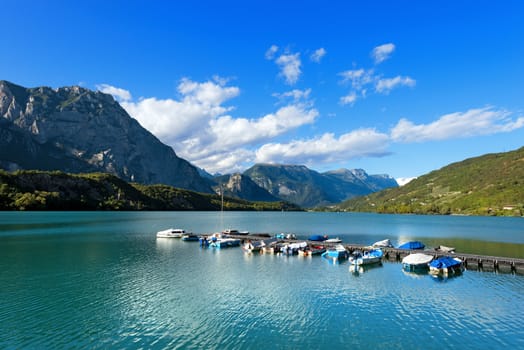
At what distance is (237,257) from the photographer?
7225cm

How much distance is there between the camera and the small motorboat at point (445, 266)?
2233 inches

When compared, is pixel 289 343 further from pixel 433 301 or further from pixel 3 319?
pixel 3 319

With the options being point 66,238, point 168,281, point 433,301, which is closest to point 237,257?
point 168,281

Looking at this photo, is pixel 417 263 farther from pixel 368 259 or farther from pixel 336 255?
pixel 336 255

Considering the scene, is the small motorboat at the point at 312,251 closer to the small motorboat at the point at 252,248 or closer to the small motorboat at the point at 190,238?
the small motorboat at the point at 252,248

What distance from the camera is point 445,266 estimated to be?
187ft

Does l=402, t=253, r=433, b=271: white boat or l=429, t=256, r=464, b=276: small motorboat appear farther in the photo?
l=402, t=253, r=433, b=271: white boat

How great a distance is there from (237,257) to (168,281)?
86.7 ft

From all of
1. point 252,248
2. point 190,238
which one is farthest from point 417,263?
point 190,238

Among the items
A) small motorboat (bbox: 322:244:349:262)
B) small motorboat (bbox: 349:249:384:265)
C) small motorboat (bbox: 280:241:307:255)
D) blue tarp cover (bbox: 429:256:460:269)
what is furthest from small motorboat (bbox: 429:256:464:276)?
small motorboat (bbox: 280:241:307:255)

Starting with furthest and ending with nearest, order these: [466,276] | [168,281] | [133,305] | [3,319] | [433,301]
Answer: [466,276], [168,281], [433,301], [133,305], [3,319]

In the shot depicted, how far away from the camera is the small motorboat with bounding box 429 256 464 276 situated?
56728 mm

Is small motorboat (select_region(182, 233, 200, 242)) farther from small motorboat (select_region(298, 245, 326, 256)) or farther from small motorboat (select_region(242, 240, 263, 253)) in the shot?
small motorboat (select_region(298, 245, 326, 256))

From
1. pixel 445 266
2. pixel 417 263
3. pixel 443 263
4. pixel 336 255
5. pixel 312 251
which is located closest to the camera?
pixel 445 266
